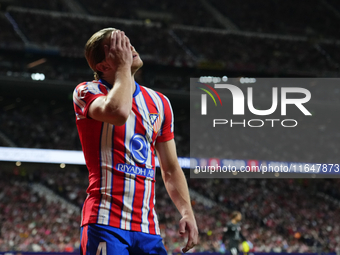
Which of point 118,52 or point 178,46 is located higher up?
point 178,46

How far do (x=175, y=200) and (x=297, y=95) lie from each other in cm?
2366

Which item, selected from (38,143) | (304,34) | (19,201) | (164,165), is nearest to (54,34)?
(38,143)

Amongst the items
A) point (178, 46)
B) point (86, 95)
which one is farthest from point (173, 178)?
point (178, 46)

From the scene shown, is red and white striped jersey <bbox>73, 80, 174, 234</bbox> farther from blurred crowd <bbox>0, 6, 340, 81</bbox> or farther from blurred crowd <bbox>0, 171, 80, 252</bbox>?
blurred crowd <bbox>0, 6, 340, 81</bbox>

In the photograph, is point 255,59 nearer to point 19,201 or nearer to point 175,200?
point 19,201

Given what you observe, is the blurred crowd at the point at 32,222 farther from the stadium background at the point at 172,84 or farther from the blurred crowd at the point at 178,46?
the blurred crowd at the point at 178,46

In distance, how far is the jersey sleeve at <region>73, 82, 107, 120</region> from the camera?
1871 mm

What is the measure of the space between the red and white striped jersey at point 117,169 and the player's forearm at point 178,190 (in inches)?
8.3

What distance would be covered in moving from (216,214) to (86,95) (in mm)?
17846

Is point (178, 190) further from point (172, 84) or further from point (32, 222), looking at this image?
point (172, 84)

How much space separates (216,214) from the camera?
1908 cm

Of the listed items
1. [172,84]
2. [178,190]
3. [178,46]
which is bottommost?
[178,190]

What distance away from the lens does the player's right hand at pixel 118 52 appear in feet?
6.01

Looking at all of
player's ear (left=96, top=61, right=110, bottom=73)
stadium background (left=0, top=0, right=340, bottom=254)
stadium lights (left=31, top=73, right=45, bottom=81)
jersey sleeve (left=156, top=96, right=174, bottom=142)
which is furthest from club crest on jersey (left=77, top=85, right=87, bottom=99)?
stadium lights (left=31, top=73, right=45, bottom=81)
